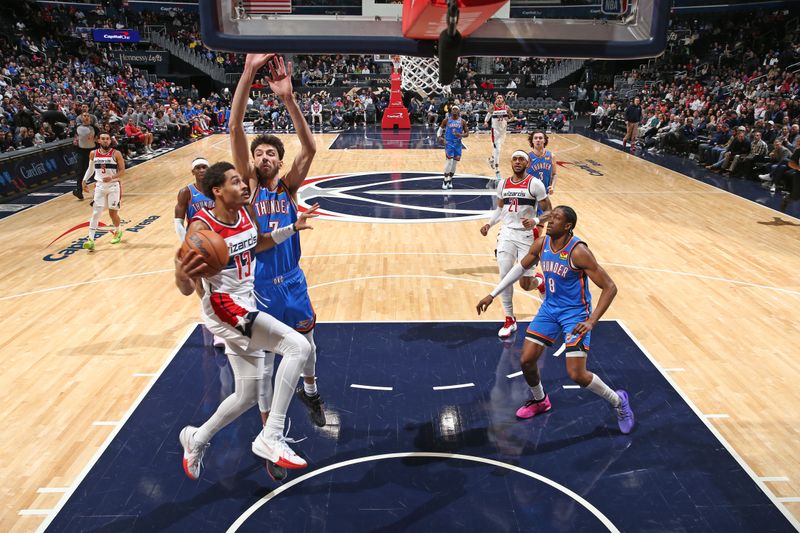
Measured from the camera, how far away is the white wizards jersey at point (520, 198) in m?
7.02

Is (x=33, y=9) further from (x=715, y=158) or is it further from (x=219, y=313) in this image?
(x=219, y=313)

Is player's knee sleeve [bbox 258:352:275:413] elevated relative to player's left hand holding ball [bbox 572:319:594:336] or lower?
lower

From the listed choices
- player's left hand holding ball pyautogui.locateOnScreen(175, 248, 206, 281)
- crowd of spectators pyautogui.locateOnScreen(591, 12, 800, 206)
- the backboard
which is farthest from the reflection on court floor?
crowd of spectators pyautogui.locateOnScreen(591, 12, 800, 206)

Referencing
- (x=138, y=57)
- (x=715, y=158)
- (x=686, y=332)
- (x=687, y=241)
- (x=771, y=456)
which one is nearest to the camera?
(x=771, y=456)

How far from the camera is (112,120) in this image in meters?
19.5

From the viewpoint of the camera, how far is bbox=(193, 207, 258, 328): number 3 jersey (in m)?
4.07

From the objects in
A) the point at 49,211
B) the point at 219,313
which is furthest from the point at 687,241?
the point at 49,211

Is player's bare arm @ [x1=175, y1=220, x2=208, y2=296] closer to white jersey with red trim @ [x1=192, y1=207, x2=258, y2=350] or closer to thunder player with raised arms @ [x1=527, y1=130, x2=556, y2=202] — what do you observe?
white jersey with red trim @ [x1=192, y1=207, x2=258, y2=350]

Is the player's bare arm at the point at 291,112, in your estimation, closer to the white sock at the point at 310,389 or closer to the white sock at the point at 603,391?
the white sock at the point at 310,389

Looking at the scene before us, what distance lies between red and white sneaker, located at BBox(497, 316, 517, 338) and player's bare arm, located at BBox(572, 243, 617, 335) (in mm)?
1948

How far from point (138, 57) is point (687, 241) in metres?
30.4

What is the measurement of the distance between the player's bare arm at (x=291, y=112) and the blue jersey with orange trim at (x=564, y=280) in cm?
198

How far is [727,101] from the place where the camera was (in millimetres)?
22469

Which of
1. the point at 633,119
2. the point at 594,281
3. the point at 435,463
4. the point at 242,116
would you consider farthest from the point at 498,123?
the point at 435,463
